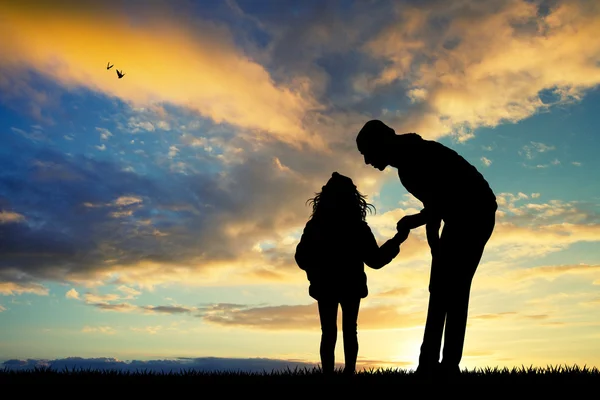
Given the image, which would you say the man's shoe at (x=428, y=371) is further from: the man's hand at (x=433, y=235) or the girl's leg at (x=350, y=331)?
the girl's leg at (x=350, y=331)

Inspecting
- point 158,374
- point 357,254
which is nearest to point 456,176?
point 357,254

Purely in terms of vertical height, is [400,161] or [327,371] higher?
[400,161]

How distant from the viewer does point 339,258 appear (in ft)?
29.5

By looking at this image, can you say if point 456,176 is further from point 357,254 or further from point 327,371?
point 327,371

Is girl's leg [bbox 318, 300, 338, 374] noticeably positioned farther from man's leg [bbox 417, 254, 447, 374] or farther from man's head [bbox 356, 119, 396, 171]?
man's head [bbox 356, 119, 396, 171]

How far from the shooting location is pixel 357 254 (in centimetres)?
903

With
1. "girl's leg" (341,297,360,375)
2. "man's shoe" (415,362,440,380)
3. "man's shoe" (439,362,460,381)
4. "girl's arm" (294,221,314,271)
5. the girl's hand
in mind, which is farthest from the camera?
"girl's arm" (294,221,314,271)

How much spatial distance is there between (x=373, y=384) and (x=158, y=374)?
12.8ft

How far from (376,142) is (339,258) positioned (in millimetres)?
2392

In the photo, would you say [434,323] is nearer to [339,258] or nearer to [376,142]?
[339,258]

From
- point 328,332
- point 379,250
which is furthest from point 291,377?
point 379,250

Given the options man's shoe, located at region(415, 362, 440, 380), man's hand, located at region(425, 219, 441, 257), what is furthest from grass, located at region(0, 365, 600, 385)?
man's hand, located at region(425, 219, 441, 257)

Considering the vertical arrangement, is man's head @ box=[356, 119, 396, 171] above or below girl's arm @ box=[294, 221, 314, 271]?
above

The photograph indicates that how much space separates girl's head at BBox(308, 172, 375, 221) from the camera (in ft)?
29.8
